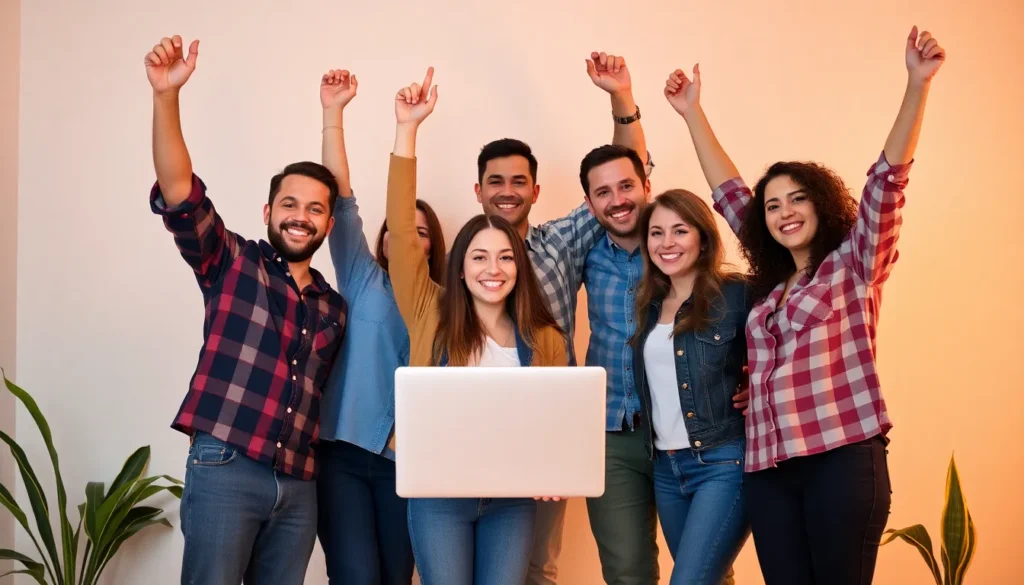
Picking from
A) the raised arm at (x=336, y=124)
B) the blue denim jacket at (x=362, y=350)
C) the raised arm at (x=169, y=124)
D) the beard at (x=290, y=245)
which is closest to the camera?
the raised arm at (x=169, y=124)

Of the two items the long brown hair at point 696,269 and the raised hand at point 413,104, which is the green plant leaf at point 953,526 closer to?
the long brown hair at point 696,269

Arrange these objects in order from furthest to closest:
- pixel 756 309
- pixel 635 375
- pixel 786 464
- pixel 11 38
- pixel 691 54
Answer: pixel 691 54 → pixel 11 38 → pixel 635 375 → pixel 756 309 → pixel 786 464

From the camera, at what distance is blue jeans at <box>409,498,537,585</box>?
7.14 feet

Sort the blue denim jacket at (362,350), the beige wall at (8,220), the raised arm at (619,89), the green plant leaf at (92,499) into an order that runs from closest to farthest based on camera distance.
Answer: the blue denim jacket at (362,350) → the raised arm at (619,89) → the green plant leaf at (92,499) → the beige wall at (8,220)

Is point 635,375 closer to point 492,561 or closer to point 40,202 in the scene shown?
point 492,561

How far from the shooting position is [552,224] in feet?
9.70

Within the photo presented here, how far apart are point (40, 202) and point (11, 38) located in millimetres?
650

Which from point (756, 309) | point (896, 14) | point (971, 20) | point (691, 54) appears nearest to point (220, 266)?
point (756, 309)

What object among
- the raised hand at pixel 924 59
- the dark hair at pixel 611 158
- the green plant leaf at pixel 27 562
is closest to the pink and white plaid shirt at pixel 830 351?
the raised hand at pixel 924 59

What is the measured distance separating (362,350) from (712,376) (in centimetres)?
104

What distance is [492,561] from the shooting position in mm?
2209

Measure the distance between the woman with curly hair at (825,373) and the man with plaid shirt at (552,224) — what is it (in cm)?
68

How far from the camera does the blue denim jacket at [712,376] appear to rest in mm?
2305

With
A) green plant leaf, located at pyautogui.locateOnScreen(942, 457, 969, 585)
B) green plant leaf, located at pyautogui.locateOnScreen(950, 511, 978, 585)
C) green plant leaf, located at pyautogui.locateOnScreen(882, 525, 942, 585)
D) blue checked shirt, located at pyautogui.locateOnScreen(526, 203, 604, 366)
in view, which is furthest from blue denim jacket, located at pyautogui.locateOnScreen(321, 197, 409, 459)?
green plant leaf, located at pyautogui.locateOnScreen(950, 511, 978, 585)
